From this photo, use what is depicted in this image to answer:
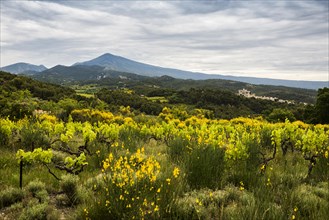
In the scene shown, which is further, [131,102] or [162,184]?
[131,102]

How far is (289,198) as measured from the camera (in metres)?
4.76

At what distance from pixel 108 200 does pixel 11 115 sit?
15882mm

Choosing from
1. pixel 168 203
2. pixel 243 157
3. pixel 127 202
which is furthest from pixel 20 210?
pixel 243 157

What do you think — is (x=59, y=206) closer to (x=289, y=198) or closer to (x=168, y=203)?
(x=168, y=203)

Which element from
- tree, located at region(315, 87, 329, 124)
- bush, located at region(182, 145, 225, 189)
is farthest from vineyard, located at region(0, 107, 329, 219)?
tree, located at region(315, 87, 329, 124)

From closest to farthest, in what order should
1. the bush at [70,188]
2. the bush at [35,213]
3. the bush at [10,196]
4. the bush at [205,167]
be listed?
the bush at [35,213] < the bush at [10,196] < the bush at [70,188] < the bush at [205,167]

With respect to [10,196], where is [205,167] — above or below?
above

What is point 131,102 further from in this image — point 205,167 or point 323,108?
point 205,167

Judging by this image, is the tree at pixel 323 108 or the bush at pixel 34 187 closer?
the bush at pixel 34 187

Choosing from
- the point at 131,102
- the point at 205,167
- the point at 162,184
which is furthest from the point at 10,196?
the point at 131,102

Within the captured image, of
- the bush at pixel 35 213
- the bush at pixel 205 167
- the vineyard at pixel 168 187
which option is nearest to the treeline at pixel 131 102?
the vineyard at pixel 168 187

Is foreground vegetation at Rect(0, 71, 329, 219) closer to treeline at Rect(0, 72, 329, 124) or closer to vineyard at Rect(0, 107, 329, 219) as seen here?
vineyard at Rect(0, 107, 329, 219)

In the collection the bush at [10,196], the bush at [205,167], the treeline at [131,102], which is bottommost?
the treeline at [131,102]

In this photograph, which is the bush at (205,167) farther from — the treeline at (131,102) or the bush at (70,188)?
the treeline at (131,102)
